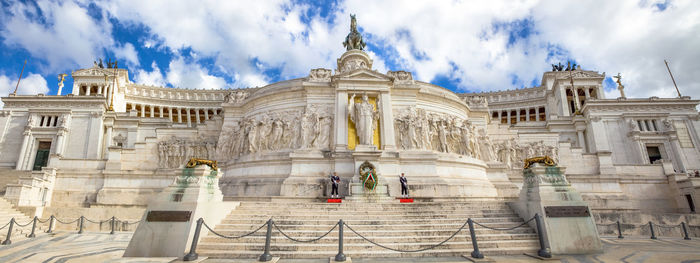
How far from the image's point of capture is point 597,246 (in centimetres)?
957

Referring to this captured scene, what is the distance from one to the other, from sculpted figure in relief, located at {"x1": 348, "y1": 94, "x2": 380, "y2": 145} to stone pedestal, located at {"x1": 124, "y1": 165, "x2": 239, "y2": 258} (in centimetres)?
1033

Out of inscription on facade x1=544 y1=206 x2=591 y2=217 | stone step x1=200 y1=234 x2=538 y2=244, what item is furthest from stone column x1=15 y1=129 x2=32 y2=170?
inscription on facade x1=544 y1=206 x2=591 y2=217

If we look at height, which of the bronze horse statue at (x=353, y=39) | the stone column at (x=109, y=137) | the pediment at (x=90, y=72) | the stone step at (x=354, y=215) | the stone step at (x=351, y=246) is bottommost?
the stone step at (x=351, y=246)

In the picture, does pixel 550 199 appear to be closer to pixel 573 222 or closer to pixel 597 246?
pixel 573 222

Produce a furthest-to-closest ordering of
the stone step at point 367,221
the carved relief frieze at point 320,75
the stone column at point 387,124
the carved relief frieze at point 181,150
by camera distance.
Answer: the carved relief frieze at point 181,150, the carved relief frieze at point 320,75, the stone column at point 387,124, the stone step at point 367,221

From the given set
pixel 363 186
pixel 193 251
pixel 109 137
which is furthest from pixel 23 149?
pixel 193 251

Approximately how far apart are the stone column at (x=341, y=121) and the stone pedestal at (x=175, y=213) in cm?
958

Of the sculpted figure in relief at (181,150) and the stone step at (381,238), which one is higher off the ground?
the sculpted figure in relief at (181,150)

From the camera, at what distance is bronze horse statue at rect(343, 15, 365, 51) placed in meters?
32.2

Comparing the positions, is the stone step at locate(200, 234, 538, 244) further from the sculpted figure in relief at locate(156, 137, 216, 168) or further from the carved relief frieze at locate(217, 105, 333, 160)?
the sculpted figure in relief at locate(156, 137, 216, 168)

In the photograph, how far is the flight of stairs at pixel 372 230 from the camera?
379 inches

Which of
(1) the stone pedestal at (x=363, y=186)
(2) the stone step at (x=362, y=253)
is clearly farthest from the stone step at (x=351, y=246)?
(1) the stone pedestal at (x=363, y=186)

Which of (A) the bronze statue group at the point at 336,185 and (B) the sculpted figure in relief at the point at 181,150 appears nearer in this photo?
(A) the bronze statue group at the point at 336,185

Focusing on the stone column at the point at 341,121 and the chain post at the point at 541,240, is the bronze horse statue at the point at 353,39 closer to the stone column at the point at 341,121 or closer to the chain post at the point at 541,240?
the stone column at the point at 341,121
